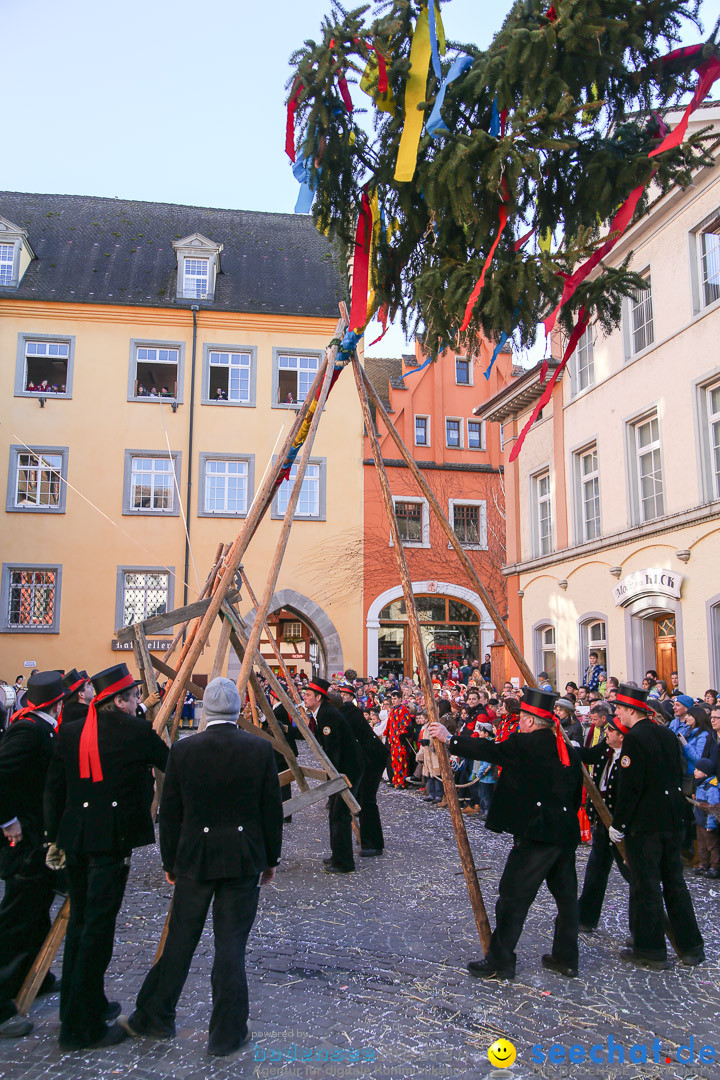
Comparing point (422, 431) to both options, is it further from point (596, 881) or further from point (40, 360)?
point (596, 881)

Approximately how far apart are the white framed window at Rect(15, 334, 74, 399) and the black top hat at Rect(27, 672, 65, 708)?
936 inches

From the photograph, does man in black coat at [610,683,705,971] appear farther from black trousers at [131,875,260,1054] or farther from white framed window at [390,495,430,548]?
white framed window at [390,495,430,548]

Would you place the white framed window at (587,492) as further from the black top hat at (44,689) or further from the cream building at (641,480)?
the black top hat at (44,689)

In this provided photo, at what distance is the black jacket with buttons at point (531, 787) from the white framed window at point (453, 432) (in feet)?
88.1

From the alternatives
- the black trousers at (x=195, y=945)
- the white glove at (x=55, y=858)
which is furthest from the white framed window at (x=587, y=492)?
the white glove at (x=55, y=858)

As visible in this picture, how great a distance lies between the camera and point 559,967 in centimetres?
556

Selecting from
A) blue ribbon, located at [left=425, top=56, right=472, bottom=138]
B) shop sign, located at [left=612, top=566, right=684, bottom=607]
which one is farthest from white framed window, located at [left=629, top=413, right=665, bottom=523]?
blue ribbon, located at [left=425, top=56, right=472, bottom=138]

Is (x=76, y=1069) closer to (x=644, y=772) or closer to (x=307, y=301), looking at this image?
(x=644, y=772)

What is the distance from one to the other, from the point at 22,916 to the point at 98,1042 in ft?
2.81

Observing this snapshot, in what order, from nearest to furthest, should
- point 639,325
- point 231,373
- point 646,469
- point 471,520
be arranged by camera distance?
point 646,469, point 639,325, point 231,373, point 471,520

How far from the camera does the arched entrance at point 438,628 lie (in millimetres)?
29859

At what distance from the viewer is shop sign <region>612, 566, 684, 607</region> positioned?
16078 millimetres

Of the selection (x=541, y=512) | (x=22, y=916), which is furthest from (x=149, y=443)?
(x=22, y=916)

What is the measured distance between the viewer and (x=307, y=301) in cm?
2952
